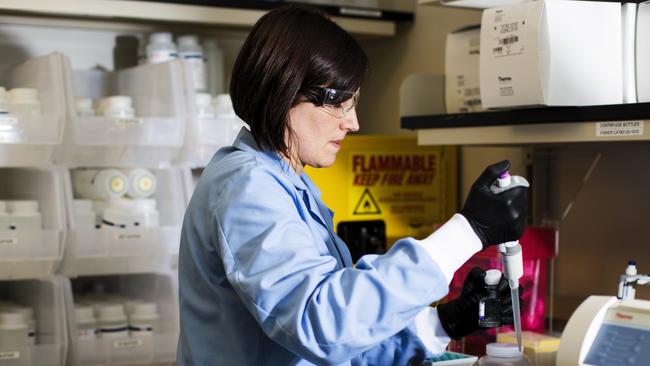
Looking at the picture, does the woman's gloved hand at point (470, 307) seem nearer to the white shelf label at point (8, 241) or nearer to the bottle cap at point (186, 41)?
the white shelf label at point (8, 241)

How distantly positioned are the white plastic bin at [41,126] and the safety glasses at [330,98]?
104cm

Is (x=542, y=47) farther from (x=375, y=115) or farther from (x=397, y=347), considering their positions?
(x=375, y=115)

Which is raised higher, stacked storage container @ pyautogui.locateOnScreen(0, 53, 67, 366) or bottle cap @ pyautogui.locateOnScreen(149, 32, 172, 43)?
bottle cap @ pyautogui.locateOnScreen(149, 32, 172, 43)

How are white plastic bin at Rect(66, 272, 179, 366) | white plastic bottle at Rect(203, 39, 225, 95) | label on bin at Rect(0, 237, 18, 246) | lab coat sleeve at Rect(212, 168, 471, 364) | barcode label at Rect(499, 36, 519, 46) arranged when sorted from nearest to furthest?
lab coat sleeve at Rect(212, 168, 471, 364)
barcode label at Rect(499, 36, 519, 46)
label on bin at Rect(0, 237, 18, 246)
white plastic bin at Rect(66, 272, 179, 366)
white plastic bottle at Rect(203, 39, 225, 95)

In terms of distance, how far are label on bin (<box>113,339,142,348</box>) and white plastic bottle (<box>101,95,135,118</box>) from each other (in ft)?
1.99

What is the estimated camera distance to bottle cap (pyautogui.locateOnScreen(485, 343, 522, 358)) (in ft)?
5.93

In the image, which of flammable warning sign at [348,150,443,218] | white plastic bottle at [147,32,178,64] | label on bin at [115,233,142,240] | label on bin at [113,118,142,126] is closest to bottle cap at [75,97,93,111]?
label on bin at [113,118,142,126]

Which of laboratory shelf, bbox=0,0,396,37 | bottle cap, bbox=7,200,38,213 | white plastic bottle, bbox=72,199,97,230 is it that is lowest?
white plastic bottle, bbox=72,199,97,230

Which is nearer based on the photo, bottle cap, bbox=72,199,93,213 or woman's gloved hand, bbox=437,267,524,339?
woman's gloved hand, bbox=437,267,524,339

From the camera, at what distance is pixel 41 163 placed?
2.36m

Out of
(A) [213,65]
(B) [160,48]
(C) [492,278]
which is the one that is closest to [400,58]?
(A) [213,65]

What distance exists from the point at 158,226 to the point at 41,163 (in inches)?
14.0

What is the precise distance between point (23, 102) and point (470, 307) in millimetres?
1284

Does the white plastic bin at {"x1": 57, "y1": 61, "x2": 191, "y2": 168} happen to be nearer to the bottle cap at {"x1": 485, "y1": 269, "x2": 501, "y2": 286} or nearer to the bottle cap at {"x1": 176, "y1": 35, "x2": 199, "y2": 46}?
the bottle cap at {"x1": 176, "y1": 35, "x2": 199, "y2": 46}
